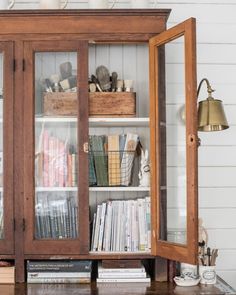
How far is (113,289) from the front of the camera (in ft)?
7.57

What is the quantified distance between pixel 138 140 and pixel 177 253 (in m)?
0.60

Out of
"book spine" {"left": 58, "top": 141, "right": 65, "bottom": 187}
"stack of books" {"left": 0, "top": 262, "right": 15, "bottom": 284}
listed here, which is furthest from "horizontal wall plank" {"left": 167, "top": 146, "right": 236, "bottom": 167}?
"stack of books" {"left": 0, "top": 262, "right": 15, "bottom": 284}

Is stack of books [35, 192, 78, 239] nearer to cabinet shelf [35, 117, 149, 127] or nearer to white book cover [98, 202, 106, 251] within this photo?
white book cover [98, 202, 106, 251]

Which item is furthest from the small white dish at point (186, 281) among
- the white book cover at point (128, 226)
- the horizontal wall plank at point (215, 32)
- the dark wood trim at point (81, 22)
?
the horizontal wall plank at point (215, 32)

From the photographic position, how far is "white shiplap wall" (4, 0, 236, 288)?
287 cm

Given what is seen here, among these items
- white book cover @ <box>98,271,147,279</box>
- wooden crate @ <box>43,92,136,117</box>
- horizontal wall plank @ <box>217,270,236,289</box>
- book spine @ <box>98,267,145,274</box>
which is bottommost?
horizontal wall plank @ <box>217,270,236,289</box>

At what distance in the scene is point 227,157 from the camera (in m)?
2.89

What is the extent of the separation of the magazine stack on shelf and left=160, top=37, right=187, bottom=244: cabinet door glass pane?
125mm

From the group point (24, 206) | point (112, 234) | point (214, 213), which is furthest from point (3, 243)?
point (214, 213)

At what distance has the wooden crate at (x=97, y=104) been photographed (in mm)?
2492

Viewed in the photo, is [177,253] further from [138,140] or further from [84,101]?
[84,101]

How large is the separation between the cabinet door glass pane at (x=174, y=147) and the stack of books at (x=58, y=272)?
0.42 m

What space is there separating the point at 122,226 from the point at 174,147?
0.48 metres

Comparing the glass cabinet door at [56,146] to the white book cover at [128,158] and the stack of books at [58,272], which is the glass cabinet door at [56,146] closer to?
the stack of books at [58,272]
